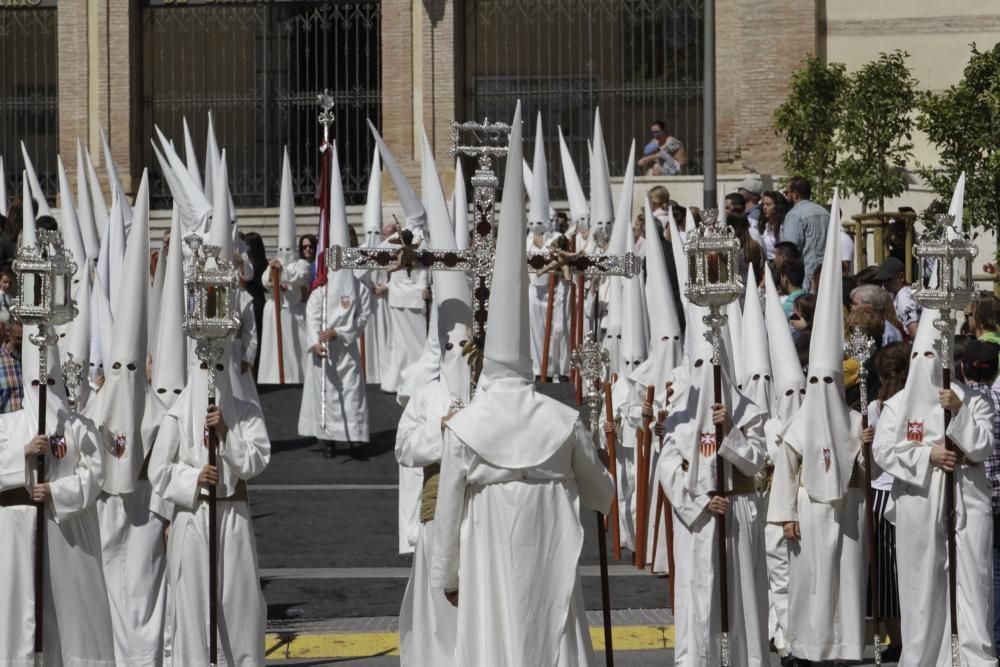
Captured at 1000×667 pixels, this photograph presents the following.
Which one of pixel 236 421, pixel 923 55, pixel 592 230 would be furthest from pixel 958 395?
pixel 923 55

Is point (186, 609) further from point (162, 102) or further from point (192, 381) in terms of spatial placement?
point (162, 102)

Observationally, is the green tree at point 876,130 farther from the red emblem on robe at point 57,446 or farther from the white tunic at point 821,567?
the red emblem on robe at point 57,446

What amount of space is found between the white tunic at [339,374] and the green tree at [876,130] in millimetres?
5161

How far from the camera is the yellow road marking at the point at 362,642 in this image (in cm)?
1130

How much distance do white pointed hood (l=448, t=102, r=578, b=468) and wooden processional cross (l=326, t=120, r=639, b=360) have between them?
1123 mm

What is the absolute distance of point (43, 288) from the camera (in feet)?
31.9

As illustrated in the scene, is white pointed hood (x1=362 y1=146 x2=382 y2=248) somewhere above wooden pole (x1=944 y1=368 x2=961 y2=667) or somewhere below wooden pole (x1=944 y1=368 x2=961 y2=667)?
above

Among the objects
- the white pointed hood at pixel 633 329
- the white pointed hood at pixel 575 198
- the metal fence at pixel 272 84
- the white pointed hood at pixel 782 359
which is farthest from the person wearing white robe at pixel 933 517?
the metal fence at pixel 272 84

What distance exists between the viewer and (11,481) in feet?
31.2

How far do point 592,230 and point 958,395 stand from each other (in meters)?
9.24

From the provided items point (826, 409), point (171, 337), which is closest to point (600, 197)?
point (171, 337)

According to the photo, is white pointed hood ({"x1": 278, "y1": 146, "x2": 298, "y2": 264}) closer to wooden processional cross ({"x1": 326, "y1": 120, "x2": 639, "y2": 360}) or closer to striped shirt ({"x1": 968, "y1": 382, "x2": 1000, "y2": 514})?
wooden processional cross ({"x1": 326, "y1": 120, "x2": 639, "y2": 360})

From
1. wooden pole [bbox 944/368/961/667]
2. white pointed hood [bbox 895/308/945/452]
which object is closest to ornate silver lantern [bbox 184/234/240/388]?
white pointed hood [bbox 895/308/945/452]

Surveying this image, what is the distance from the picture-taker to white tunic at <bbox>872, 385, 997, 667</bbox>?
1011 centimetres
